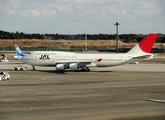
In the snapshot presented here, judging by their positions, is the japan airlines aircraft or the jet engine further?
the japan airlines aircraft

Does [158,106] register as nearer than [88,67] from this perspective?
Yes

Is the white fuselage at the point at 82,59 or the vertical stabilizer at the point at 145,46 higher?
the vertical stabilizer at the point at 145,46

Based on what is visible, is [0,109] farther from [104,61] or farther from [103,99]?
[104,61]

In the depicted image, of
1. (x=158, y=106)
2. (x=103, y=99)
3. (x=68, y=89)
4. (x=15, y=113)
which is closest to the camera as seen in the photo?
(x=15, y=113)

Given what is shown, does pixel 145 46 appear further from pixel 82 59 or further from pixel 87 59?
pixel 82 59

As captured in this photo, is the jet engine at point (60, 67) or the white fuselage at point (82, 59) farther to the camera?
the white fuselage at point (82, 59)

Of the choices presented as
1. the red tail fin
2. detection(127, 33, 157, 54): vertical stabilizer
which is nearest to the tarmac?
detection(127, 33, 157, 54): vertical stabilizer

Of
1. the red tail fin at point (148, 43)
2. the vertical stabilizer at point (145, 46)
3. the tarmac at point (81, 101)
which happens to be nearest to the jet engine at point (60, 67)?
the vertical stabilizer at point (145, 46)

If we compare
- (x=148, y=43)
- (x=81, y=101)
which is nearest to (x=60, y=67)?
(x=148, y=43)

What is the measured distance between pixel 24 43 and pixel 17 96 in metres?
139

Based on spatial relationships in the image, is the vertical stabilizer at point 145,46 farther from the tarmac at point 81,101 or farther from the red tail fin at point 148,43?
the tarmac at point 81,101

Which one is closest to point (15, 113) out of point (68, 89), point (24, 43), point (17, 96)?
point (17, 96)

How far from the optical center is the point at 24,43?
168 m

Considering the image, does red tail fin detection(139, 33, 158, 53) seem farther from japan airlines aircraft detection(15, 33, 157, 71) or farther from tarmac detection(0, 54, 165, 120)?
tarmac detection(0, 54, 165, 120)
